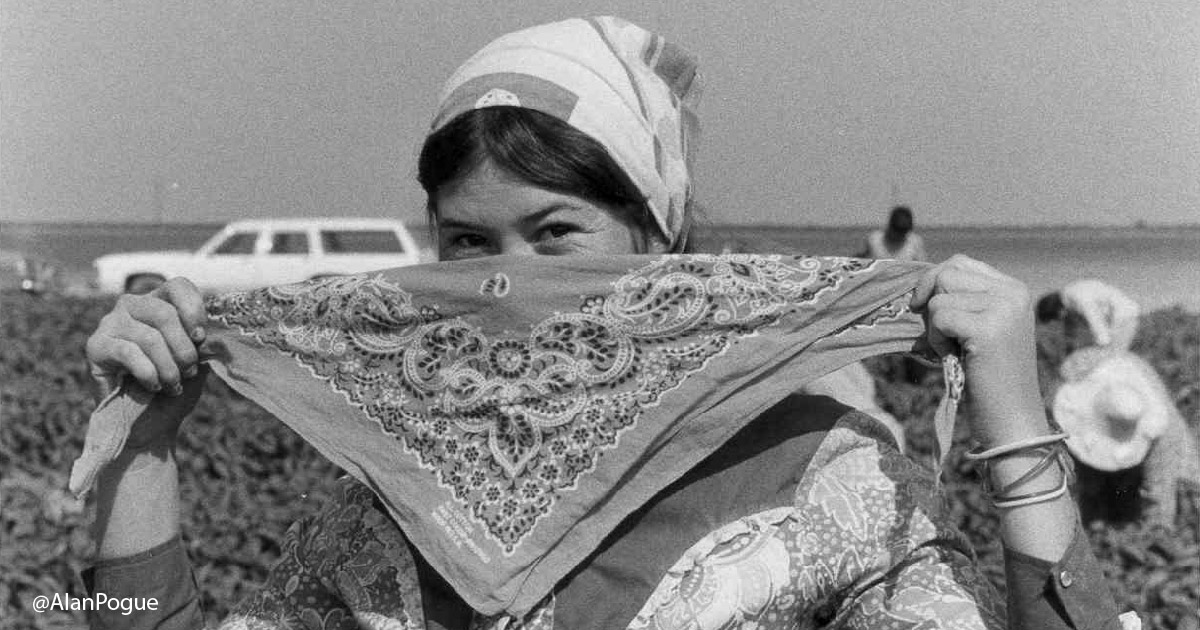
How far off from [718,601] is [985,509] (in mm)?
4362

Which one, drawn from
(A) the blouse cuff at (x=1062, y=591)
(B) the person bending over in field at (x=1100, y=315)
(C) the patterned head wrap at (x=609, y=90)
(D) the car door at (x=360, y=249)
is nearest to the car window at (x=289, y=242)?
(D) the car door at (x=360, y=249)

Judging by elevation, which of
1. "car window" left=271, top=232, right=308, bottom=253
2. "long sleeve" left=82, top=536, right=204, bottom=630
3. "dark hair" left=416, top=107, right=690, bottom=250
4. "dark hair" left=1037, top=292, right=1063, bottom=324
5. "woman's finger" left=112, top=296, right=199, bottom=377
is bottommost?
"car window" left=271, top=232, right=308, bottom=253

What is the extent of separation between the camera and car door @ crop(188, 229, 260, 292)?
2412cm

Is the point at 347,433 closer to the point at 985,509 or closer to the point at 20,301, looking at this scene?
the point at 985,509

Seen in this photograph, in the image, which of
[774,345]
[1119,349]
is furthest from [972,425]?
[1119,349]

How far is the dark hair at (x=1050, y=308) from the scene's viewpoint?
773cm

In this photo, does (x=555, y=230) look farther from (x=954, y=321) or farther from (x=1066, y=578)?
(x=1066, y=578)

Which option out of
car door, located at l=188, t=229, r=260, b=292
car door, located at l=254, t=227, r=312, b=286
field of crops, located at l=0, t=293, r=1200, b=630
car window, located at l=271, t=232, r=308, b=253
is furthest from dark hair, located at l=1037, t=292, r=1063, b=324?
car window, located at l=271, t=232, r=308, b=253

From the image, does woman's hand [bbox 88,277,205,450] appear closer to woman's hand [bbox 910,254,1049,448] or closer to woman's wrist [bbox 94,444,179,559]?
woman's wrist [bbox 94,444,179,559]

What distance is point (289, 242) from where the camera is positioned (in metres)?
25.0

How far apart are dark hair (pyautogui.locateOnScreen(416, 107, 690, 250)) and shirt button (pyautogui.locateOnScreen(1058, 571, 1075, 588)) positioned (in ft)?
2.33

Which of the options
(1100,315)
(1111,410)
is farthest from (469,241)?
(1100,315)

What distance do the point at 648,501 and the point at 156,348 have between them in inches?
26.8

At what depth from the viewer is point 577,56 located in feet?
6.51
